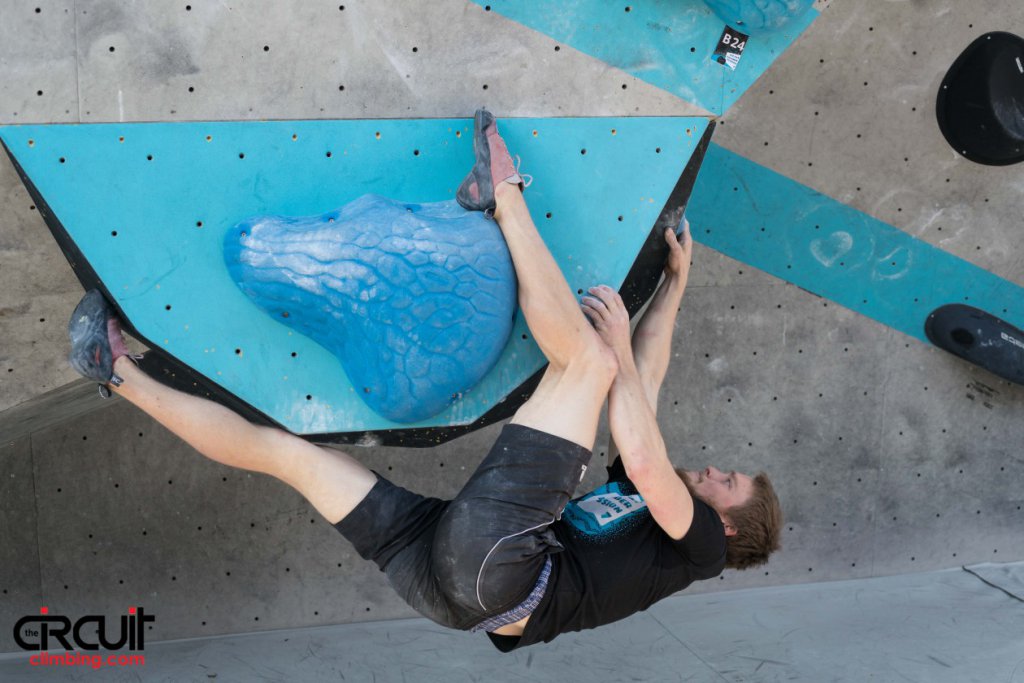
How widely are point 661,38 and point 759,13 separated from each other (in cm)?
19

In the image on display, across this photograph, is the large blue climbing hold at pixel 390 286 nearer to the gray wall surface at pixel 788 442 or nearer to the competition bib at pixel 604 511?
the competition bib at pixel 604 511

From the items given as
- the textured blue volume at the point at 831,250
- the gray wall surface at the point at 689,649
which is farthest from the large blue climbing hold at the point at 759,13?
the gray wall surface at the point at 689,649

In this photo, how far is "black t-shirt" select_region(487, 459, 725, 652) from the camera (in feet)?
5.80

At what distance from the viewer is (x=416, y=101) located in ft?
5.73

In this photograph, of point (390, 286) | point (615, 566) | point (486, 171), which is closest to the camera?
point (390, 286)

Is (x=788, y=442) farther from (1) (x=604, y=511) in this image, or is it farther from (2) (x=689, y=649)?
(1) (x=604, y=511)

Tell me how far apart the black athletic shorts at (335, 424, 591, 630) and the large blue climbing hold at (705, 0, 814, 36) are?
90cm

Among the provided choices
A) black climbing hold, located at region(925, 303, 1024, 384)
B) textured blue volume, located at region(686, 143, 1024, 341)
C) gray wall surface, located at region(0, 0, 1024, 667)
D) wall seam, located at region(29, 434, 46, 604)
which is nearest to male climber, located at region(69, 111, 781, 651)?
gray wall surface, located at region(0, 0, 1024, 667)

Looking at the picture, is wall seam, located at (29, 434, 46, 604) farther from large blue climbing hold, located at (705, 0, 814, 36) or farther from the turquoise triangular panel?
large blue climbing hold, located at (705, 0, 814, 36)

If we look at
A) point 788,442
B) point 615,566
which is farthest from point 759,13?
point 788,442

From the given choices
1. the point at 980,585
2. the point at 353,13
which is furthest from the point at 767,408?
the point at 353,13

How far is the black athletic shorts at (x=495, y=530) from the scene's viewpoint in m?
1.63

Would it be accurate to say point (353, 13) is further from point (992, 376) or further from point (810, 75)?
point (992, 376)

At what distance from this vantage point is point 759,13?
5.73 feet
